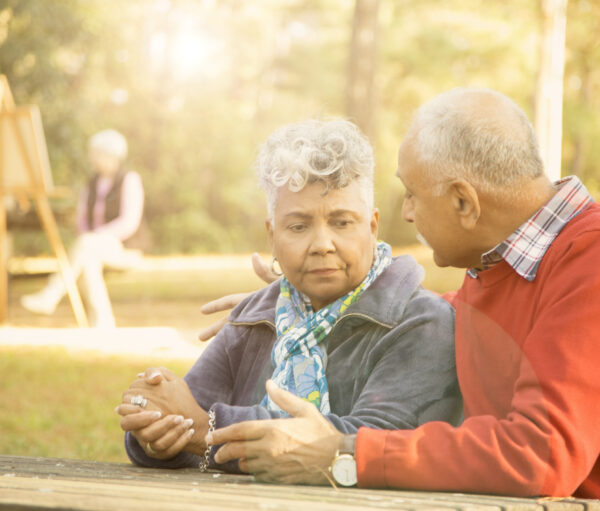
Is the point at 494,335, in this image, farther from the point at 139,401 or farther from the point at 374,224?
the point at 139,401

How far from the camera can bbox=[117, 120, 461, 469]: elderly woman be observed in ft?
8.98

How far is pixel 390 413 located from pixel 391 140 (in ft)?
106

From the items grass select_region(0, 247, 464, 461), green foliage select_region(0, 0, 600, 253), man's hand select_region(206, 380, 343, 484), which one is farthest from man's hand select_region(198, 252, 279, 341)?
green foliage select_region(0, 0, 600, 253)

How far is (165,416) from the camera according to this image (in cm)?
288

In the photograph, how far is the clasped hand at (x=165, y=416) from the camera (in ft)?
9.32

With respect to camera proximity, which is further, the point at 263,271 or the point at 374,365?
the point at 263,271

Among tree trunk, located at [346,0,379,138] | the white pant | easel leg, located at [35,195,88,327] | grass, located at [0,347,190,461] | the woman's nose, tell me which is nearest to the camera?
the woman's nose

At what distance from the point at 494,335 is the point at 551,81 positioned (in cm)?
1506

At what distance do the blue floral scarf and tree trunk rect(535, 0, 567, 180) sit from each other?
13430mm

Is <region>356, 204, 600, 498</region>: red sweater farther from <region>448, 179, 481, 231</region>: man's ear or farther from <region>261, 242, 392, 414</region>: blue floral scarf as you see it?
<region>261, 242, 392, 414</region>: blue floral scarf

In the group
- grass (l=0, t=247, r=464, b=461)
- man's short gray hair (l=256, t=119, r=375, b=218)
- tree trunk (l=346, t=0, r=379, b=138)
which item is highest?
tree trunk (l=346, t=0, r=379, b=138)

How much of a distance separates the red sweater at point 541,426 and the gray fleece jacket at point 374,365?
0.28m

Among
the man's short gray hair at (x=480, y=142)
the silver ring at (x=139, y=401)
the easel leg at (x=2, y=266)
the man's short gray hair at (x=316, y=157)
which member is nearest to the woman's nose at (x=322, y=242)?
the man's short gray hair at (x=316, y=157)

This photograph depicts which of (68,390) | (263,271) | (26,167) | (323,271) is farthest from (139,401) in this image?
(26,167)
